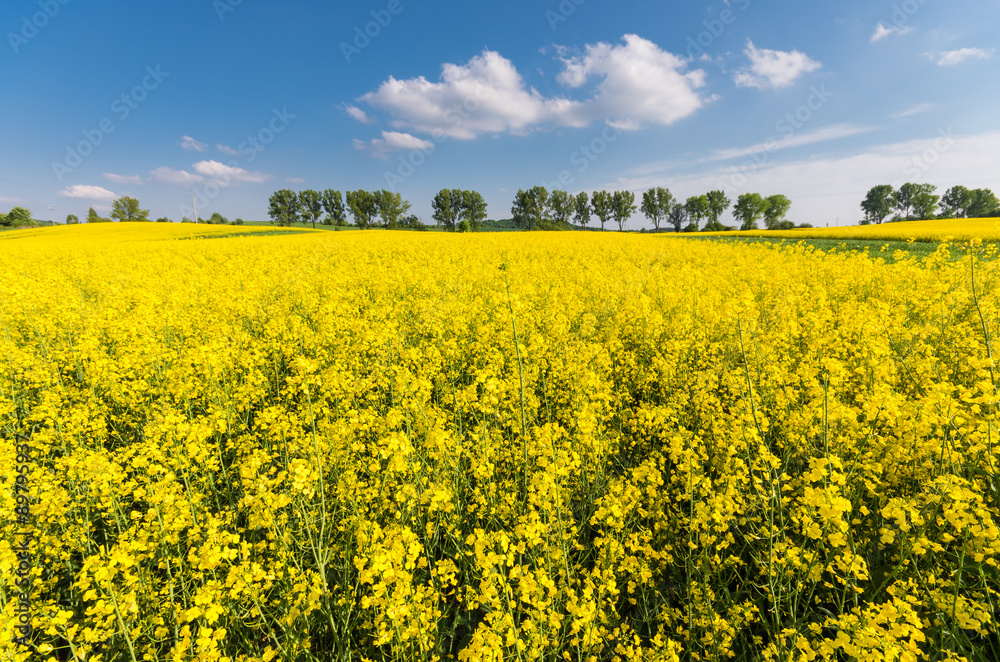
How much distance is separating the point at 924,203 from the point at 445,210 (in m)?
101

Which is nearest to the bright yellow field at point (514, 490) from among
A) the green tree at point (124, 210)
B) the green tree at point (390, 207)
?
the green tree at point (390, 207)

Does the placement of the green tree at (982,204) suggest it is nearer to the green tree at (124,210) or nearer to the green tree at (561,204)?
the green tree at (561,204)

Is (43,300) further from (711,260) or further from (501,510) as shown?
(711,260)

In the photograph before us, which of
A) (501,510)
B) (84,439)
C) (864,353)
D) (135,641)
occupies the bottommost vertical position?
(135,641)

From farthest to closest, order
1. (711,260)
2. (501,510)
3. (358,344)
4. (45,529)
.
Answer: (711,260) < (358,344) < (501,510) < (45,529)

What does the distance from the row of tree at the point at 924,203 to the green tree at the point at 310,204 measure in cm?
12082

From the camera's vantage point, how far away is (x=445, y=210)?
79938 millimetres

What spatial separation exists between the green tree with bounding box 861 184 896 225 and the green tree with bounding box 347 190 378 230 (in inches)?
4486

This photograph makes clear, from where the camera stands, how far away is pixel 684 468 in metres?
2.78

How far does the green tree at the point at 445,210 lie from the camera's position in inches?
3125

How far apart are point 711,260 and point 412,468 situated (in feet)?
56.0

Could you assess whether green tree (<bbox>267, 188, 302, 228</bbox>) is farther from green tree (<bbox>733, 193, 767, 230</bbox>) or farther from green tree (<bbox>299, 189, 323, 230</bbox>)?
green tree (<bbox>733, 193, 767, 230</bbox>)

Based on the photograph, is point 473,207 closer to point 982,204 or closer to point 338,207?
point 338,207

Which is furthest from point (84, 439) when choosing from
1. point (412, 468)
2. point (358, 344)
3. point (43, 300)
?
point (43, 300)
